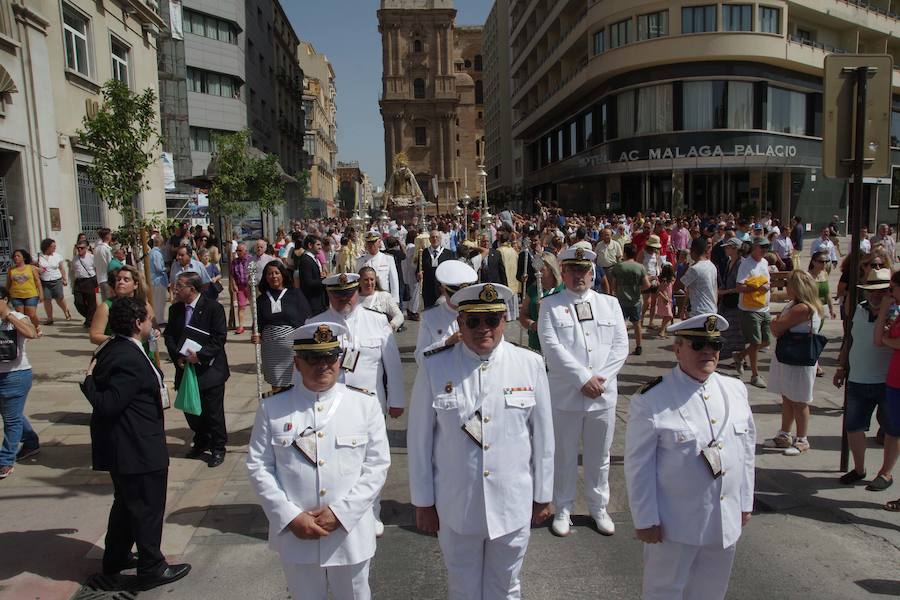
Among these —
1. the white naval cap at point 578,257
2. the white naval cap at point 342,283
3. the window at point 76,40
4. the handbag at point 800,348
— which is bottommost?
the handbag at point 800,348

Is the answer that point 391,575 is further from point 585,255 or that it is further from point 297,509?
point 585,255

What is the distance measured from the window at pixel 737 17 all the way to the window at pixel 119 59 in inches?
1119

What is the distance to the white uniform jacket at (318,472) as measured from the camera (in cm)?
319

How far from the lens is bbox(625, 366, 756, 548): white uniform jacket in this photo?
3301 millimetres

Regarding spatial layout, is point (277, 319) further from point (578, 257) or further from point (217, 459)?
point (578, 257)

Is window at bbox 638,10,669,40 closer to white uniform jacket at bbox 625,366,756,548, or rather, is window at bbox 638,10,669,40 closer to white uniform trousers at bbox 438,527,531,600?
white uniform jacket at bbox 625,366,756,548

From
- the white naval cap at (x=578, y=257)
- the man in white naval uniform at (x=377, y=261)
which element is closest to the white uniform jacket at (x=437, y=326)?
the white naval cap at (x=578, y=257)

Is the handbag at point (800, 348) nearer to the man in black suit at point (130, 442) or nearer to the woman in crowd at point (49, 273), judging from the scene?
the man in black suit at point (130, 442)

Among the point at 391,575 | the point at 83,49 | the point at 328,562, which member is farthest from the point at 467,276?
the point at 83,49

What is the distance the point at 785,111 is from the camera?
36.5 metres

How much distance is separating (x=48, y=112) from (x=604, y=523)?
1691 cm

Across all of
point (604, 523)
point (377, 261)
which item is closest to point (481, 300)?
point (604, 523)

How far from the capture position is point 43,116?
16.0m

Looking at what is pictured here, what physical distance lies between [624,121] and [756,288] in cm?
2996
